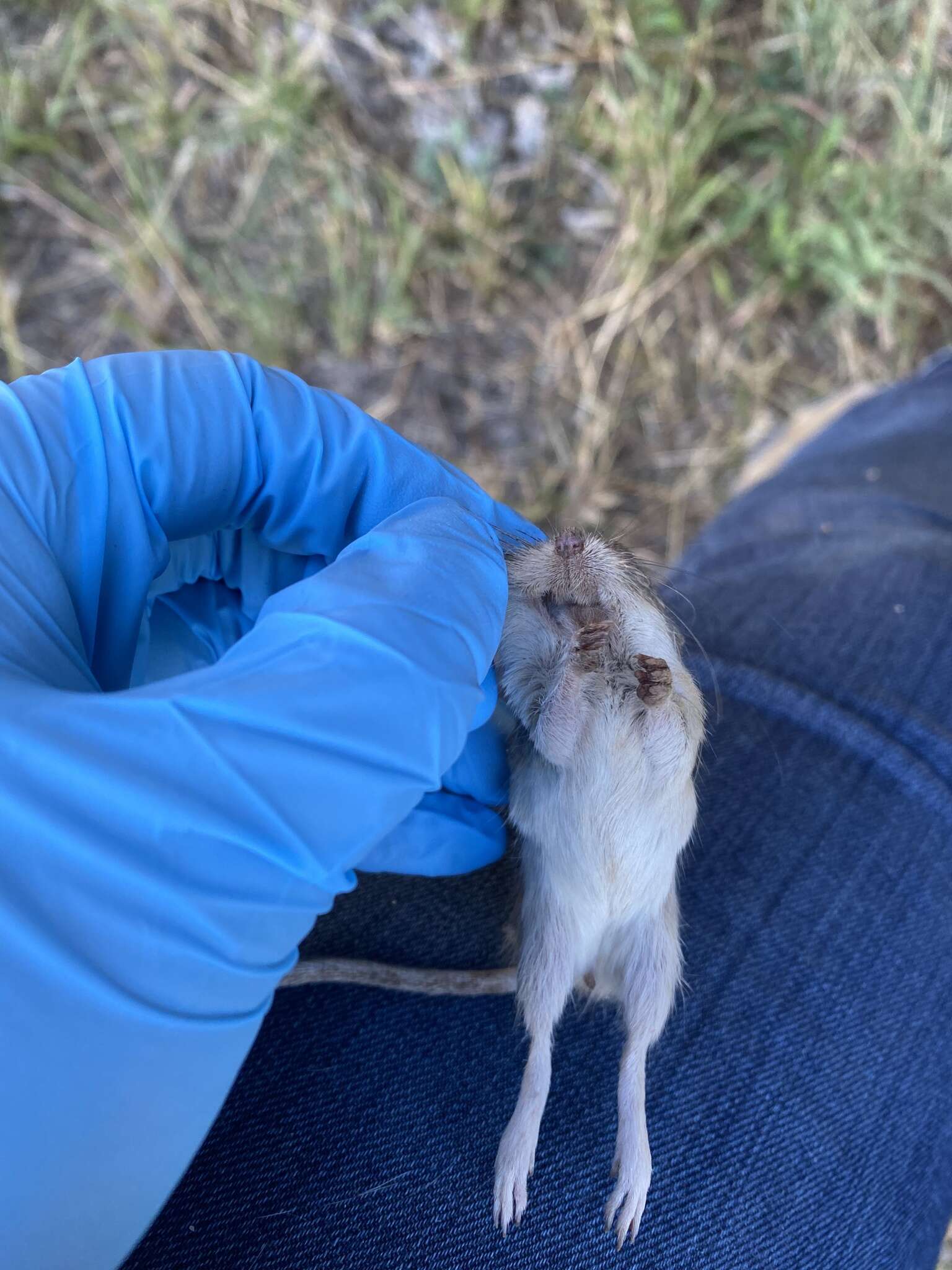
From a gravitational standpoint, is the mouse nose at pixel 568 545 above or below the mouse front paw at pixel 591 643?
above

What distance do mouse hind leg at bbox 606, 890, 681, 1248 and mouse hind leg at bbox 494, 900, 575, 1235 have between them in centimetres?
13

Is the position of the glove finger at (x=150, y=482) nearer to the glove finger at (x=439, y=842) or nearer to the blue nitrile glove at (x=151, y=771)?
the blue nitrile glove at (x=151, y=771)

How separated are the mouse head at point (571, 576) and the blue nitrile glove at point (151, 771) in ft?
0.75

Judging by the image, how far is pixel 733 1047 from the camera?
166 cm

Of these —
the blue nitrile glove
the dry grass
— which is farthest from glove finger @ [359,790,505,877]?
the dry grass

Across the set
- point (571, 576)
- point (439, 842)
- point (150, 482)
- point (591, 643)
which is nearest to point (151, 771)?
point (150, 482)

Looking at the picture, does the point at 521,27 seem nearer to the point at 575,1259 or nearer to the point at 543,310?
the point at 543,310

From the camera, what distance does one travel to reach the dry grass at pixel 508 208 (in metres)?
3.06

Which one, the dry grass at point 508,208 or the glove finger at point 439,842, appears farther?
the dry grass at point 508,208

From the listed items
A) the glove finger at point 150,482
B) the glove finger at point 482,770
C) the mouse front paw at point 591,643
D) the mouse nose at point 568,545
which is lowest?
the glove finger at point 482,770

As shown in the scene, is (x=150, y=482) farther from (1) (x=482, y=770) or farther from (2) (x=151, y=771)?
(1) (x=482, y=770)

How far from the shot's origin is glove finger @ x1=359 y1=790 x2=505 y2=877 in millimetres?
1712

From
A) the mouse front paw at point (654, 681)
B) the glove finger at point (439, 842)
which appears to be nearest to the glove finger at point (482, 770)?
the glove finger at point (439, 842)

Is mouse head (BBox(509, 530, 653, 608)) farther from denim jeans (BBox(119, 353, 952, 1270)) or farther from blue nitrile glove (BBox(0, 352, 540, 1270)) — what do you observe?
denim jeans (BBox(119, 353, 952, 1270))
